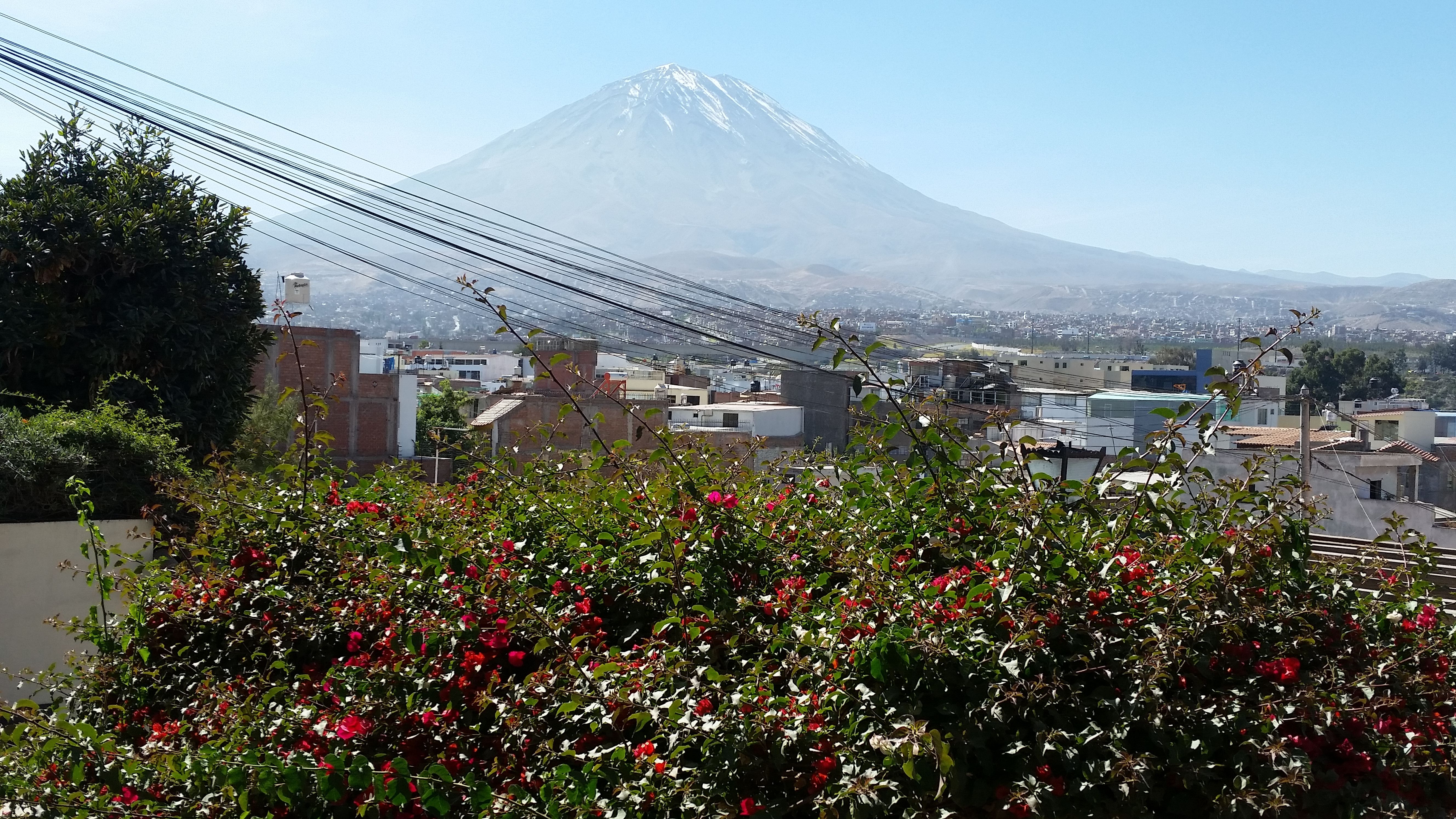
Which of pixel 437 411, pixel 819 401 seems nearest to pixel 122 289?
pixel 819 401

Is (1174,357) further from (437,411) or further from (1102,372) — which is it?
(437,411)

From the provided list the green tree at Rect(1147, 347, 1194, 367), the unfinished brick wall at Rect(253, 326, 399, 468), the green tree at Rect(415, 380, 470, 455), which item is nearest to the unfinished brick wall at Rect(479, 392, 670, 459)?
the green tree at Rect(415, 380, 470, 455)

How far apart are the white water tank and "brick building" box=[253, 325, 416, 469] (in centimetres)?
858

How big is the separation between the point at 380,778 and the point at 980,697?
1.10m

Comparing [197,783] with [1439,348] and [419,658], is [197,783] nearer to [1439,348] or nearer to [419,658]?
[419,658]

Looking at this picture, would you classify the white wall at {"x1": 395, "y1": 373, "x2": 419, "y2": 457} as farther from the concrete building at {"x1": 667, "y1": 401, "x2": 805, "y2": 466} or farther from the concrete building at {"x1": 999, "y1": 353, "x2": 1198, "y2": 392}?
the concrete building at {"x1": 999, "y1": 353, "x2": 1198, "y2": 392}

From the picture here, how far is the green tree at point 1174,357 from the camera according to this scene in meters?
66.6

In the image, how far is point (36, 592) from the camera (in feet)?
25.4

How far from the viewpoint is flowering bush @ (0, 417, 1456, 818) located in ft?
6.59

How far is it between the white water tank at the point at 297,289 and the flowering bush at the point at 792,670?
17.5 meters

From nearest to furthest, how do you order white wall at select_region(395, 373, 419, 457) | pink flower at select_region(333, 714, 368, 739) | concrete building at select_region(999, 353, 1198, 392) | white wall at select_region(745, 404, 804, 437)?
pink flower at select_region(333, 714, 368, 739), white wall at select_region(745, 404, 804, 437), white wall at select_region(395, 373, 419, 457), concrete building at select_region(999, 353, 1198, 392)

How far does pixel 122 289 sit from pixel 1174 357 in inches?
2667

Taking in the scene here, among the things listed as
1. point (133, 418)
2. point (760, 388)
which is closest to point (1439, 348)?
point (760, 388)

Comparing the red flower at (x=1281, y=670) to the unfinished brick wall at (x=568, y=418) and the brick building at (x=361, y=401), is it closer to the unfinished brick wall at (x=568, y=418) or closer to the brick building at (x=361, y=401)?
the unfinished brick wall at (x=568, y=418)
